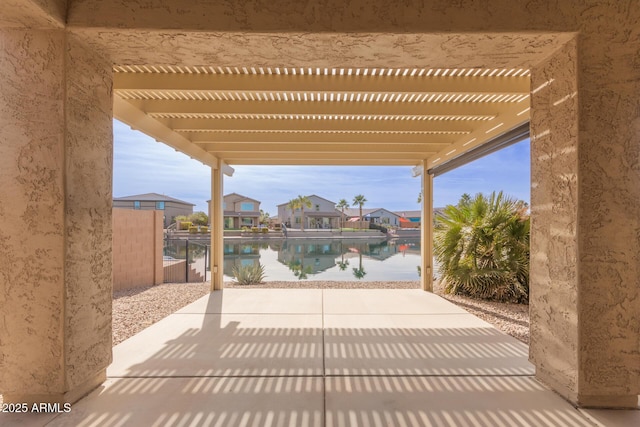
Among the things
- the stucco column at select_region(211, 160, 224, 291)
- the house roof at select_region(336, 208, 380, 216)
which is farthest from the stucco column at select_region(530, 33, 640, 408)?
the house roof at select_region(336, 208, 380, 216)

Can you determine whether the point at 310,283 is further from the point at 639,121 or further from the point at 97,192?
the point at 639,121

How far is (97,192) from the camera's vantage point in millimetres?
2670

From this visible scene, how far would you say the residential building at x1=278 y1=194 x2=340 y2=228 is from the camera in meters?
48.2

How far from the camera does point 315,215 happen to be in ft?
157

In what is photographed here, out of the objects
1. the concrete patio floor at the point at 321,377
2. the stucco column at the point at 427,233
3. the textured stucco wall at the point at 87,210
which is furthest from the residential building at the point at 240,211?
the textured stucco wall at the point at 87,210

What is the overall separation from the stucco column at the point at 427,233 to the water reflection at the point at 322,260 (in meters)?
4.89

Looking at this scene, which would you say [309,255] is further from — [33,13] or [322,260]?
[33,13]

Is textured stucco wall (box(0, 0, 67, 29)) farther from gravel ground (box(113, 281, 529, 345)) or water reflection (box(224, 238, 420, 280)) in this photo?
water reflection (box(224, 238, 420, 280))

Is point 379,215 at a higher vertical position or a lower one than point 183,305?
higher

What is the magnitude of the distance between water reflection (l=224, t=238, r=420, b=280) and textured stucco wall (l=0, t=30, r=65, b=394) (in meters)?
7.26

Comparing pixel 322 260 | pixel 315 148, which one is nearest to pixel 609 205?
pixel 315 148

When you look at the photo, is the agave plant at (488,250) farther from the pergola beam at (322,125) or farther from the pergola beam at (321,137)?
the pergola beam at (322,125)

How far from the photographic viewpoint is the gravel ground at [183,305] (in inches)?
178

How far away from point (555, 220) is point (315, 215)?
149 feet
